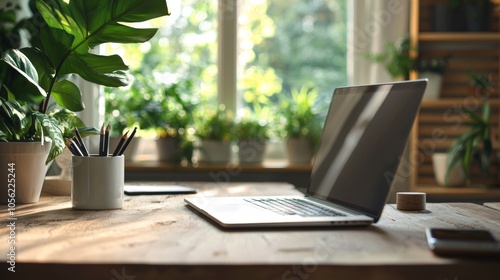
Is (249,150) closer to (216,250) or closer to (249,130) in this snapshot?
(249,130)

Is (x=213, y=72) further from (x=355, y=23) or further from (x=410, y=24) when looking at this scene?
(x=410, y=24)

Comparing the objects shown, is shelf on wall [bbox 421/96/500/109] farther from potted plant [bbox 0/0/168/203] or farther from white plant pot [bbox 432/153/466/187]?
potted plant [bbox 0/0/168/203]

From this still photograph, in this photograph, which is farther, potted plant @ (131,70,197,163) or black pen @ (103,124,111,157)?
potted plant @ (131,70,197,163)

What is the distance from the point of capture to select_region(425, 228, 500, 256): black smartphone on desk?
1007mm

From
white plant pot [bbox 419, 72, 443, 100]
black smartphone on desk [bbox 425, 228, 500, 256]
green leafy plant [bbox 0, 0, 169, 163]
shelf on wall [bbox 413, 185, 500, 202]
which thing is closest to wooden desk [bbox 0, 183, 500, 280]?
black smartphone on desk [bbox 425, 228, 500, 256]

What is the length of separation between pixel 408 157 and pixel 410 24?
0.72 metres

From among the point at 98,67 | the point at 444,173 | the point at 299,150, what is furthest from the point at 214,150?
the point at 98,67

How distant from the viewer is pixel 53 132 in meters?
1.60

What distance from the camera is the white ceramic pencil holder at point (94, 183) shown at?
62.0 inches

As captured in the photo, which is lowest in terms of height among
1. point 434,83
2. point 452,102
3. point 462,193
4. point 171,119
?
point 462,193

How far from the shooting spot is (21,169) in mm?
1701

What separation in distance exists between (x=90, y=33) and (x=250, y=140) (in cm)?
198

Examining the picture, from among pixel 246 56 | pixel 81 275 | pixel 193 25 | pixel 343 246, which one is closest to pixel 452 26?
pixel 246 56

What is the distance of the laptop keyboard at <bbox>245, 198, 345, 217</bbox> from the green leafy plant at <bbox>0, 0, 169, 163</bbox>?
48 centimetres
